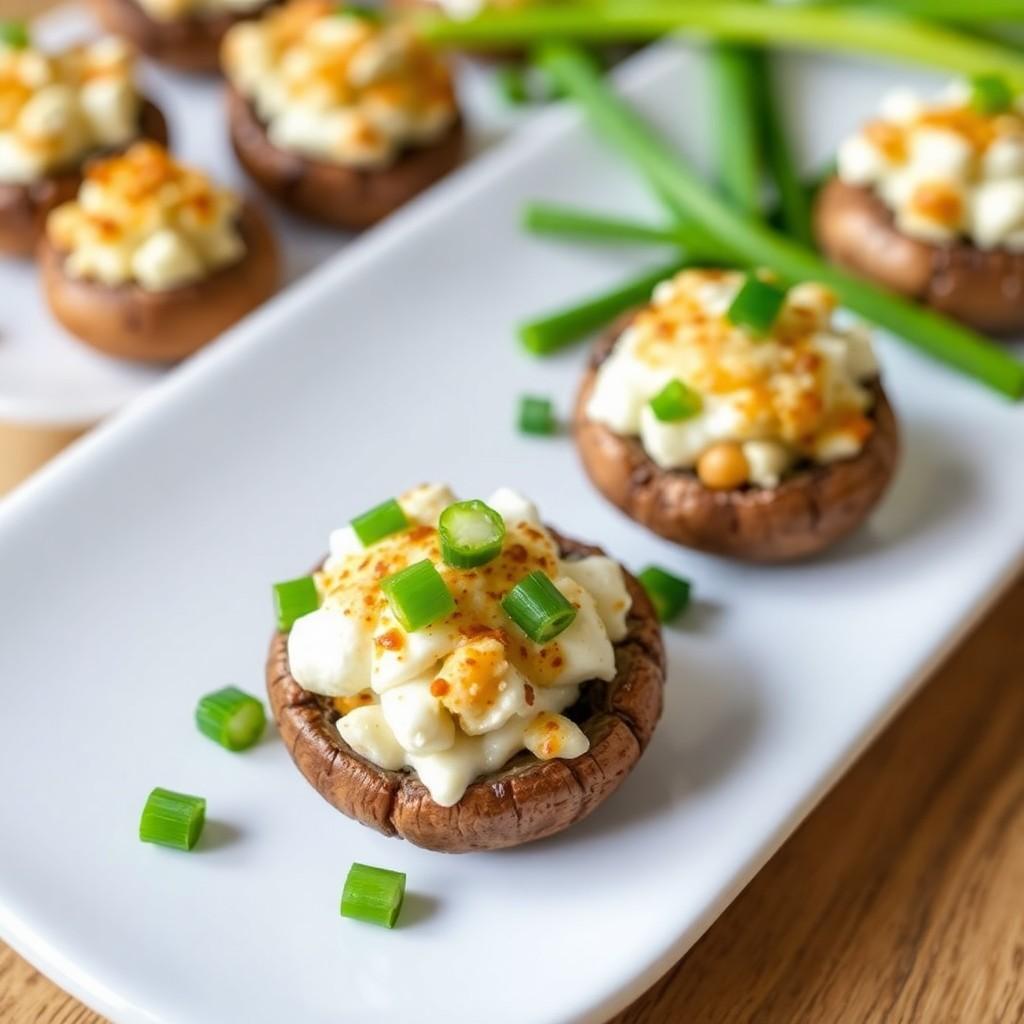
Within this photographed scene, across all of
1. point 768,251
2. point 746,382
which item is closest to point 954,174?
point 768,251

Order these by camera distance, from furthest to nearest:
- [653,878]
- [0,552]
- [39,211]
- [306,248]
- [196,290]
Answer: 1. [306,248]
2. [39,211]
3. [196,290]
4. [0,552]
5. [653,878]

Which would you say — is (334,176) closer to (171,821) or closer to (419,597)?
(419,597)

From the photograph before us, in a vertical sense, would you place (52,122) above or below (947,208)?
above

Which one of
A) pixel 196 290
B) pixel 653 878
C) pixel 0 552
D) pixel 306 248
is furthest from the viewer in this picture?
pixel 306 248

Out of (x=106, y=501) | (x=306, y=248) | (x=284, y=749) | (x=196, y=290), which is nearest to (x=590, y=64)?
(x=306, y=248)

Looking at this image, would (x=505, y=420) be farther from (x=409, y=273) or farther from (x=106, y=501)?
(x=106, y=501)

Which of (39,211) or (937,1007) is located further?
(39,211)

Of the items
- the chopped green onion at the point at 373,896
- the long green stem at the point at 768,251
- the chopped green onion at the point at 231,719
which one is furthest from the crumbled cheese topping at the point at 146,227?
the chopped green onion at the point at 373,896
